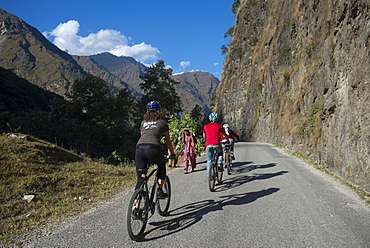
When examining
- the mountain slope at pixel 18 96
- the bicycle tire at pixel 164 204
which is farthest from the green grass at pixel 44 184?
the mountain slope at pixel 18 96

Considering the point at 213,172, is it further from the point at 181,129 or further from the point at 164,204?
the point at 181,129

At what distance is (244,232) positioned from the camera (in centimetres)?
429

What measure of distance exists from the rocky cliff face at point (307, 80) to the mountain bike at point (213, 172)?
3.89 m

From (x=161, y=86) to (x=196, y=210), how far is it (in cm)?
3385

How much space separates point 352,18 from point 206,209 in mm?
11085

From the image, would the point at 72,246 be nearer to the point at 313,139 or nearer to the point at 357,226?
the point at 357,226

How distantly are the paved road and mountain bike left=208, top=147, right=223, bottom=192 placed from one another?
233 millimetres

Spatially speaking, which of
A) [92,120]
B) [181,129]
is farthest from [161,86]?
[181,129]

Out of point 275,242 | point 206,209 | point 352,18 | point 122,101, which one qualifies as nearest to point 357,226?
point 275,242

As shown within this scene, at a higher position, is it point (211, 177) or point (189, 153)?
point (189, 153)

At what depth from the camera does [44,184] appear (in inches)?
264

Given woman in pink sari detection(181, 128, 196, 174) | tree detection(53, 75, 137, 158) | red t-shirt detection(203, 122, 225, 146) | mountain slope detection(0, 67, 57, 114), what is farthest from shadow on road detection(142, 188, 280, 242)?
mountain slope detection(0, 67, 57, 114)

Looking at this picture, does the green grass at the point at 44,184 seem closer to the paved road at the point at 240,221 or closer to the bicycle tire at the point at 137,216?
the paved road at the point at 240,221

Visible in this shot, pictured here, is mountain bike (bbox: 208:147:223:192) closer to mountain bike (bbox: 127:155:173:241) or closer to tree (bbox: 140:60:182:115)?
mountain bike (bbox: 127:155:173:241)
